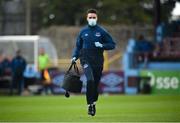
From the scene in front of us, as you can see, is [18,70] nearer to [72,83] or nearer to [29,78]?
[29,78]

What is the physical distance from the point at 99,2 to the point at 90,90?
1821 inches

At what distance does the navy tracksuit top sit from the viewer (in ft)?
61.4

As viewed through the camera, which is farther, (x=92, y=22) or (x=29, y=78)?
(x=29, y=78)

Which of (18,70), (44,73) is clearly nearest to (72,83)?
(18,70)

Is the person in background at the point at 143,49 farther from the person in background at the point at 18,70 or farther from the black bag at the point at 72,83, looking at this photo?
the black bag at the point at 72,83

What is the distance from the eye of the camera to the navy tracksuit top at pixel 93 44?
18.7 meters

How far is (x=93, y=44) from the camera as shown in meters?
18.7

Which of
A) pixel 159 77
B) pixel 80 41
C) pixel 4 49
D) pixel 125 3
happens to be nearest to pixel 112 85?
pixel 159 77

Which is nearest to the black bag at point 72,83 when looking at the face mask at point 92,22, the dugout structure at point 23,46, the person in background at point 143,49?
the face mask at point 92,22

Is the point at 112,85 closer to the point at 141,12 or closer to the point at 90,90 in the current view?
the point at 90,90

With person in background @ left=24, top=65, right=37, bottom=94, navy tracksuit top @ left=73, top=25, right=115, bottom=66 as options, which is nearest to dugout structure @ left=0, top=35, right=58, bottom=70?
person in background @ left=24, top=65, right=37, bottom=94

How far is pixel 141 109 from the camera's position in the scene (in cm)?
2211

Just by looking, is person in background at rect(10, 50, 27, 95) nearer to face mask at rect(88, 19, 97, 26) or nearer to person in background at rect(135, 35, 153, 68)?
person in background at rect(135, 35, 153, 68)

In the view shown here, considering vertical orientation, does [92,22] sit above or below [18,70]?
above
